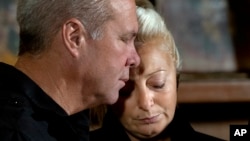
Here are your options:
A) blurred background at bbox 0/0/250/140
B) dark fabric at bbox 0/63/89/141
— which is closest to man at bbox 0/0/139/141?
dark fabric at bbox 0/63/89/141

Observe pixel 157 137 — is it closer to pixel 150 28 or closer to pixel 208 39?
pixel 150 28

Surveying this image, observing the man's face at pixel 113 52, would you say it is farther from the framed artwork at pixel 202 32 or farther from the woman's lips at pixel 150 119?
the framed artwork at pixel 202 32

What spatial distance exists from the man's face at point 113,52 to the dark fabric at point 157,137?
0.20 metres

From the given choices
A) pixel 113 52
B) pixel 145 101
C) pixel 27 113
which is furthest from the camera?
pixel 145 101

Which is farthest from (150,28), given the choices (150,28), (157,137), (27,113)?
(27,113)

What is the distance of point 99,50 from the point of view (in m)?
1.00

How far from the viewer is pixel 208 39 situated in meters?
1.65

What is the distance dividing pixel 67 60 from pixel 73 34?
50 mm

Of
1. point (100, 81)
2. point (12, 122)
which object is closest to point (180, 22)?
point (100, 81)

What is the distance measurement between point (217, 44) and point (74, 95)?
0.76m

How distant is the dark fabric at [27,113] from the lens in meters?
0.85

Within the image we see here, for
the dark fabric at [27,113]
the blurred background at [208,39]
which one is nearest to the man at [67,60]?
the dark fabric at [27,113]

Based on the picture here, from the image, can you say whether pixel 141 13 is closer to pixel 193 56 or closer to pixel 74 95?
pixel 74 95

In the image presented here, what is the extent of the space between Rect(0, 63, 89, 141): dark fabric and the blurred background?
69 centimetres
